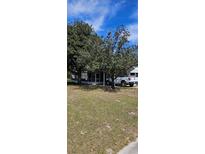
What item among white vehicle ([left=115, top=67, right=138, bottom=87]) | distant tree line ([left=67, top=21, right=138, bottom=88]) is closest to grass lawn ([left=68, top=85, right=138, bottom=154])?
distant tree line ([left=67, top=21, right=138, bottom=88])

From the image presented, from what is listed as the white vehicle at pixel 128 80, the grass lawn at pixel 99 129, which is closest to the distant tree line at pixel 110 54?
the white vehicle at pixel 128 80

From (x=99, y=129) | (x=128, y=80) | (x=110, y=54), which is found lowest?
(x=99, y=129)

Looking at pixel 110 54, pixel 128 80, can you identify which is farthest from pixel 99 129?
pixel 128 80

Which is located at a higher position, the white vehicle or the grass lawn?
the white vehicle

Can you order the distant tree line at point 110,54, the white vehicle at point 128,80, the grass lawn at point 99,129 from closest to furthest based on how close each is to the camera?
the grass lawn at point 99,129 → the distant tree line at point 110,54 → the white vehicle at point 128,80

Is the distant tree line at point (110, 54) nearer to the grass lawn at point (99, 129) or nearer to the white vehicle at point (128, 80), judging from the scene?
the white vehicle at point (128, 80)

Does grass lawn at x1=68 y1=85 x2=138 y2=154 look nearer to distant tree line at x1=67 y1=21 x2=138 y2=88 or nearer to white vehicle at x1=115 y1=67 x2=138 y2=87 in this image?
distant tree line at x1=67 y1=21 x2=138 y2=88

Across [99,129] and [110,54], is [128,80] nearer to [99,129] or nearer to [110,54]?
[110,54]

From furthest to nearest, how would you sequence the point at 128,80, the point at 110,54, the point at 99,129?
the point at 128,80 < the point at 110,54 < the point at 99,129

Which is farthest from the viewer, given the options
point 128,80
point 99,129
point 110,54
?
point 128,80
